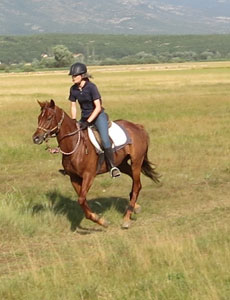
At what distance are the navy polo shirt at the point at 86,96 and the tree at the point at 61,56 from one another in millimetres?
127171

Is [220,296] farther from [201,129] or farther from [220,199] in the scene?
[201,129]

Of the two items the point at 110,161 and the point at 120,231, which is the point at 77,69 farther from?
the point at 120,231

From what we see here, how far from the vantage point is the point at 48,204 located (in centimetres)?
1118

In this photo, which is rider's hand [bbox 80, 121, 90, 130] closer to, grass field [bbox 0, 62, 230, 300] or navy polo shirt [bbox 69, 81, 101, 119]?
navy polo shirt [bbox 69, 81, 101, 119]

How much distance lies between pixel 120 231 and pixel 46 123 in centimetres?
208

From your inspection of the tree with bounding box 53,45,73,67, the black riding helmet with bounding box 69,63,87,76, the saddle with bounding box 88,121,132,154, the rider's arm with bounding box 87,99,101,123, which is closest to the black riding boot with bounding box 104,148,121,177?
the saddle with bounding box 88,121,132,154

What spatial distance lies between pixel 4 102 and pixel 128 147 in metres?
28.4

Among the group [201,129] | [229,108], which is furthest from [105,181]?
[229,108]

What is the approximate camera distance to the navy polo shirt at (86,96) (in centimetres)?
965

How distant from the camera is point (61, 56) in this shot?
137 metres

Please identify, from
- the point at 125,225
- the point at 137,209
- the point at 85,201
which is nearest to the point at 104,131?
the point at 85,201

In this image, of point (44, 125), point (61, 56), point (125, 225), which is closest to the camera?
point (44, 125)

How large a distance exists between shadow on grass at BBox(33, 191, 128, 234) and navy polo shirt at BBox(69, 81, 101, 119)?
1854 millimetres

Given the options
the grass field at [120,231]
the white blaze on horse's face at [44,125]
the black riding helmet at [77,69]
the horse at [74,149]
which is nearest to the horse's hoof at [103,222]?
the horse at [74,149]
